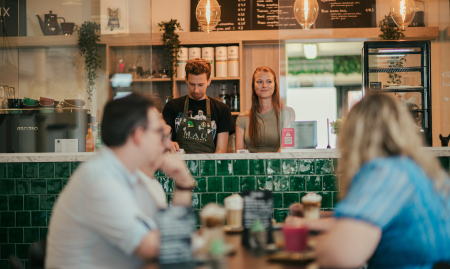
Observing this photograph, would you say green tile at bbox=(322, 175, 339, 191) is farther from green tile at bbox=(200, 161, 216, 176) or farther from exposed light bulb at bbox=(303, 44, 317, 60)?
exposed light bulb at bbox=(303, 44, 317, 60)

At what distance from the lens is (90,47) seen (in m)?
4.19

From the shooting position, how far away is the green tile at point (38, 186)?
2895 mm

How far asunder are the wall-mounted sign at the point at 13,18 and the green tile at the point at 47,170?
1.92 m

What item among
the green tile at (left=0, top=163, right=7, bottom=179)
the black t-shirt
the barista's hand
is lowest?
the green tile at (left=0, top=163, right=7, bottom=179)

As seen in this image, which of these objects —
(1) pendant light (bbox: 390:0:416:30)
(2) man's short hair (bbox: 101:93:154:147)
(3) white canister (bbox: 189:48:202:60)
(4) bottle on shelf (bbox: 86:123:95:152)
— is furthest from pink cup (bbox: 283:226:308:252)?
(3) white canister (bbox: 189:48:202:60)

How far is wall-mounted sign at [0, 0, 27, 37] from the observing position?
13.6 ft

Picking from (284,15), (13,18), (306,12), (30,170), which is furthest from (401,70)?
(13,18)

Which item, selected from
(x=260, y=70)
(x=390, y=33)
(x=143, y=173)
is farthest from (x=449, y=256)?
(x=390, y=33)

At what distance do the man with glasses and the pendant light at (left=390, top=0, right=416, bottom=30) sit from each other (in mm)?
2942

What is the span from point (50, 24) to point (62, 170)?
80.7 inches

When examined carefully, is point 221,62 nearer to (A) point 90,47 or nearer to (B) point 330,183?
(A) point 90,47

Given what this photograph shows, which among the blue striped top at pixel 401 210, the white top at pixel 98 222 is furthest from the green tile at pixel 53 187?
the blue striped top at pixel 401 210

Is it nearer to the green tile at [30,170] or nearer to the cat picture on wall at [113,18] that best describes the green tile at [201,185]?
the green tile at [30,170]

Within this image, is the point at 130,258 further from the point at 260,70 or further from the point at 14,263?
the point at 260,70
